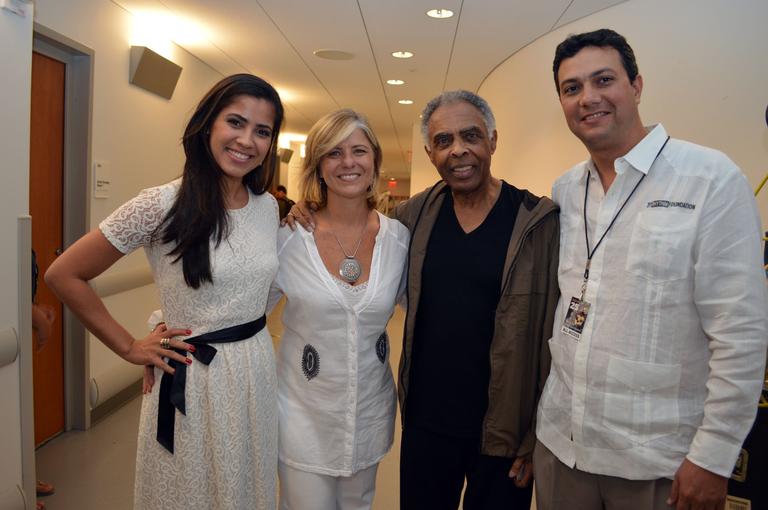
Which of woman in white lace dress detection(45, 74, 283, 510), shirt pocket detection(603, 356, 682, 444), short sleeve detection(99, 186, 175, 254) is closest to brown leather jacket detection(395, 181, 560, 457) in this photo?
shirt pocket detection(603, 356, 682, 444)

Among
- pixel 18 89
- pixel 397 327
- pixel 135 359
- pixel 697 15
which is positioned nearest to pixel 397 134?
pixel 397 327

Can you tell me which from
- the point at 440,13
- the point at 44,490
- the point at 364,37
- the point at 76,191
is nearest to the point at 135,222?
Answer: the point at 44,490

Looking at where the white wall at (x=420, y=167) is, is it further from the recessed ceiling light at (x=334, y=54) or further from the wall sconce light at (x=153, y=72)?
the wall sconce light at (x=153, y=72)

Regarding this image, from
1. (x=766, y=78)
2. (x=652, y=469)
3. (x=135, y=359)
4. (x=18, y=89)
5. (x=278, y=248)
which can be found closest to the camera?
(x=652, y=469)

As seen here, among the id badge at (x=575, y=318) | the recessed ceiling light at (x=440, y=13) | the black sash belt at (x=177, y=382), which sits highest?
the recessed ceiling light at (x=440, y=13)

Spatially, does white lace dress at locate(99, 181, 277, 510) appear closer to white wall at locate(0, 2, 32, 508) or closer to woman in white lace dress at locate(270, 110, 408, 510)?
woman in white lace dress at locate(270, 110, 408, 510)

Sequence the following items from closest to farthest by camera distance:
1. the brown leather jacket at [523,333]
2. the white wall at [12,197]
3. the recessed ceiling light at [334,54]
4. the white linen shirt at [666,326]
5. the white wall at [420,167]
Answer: the white linen shirt at [666,326] < the brown leather jacket at [523,333] < the white wall at [12,197] < the recessed ceiling light at [334,54] < the white wall at [420,167]

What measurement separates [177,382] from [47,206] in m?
2.68

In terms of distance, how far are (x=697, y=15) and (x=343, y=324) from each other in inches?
120

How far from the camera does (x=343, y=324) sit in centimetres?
171

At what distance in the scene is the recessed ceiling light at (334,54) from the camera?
5.43 metres

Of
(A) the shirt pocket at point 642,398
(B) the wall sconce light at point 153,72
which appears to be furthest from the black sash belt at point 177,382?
(B) the wall sconce light at point 153,72

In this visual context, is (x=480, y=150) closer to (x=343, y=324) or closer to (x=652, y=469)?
(x=343, y=324)

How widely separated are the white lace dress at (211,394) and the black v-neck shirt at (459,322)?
1.86 ft
